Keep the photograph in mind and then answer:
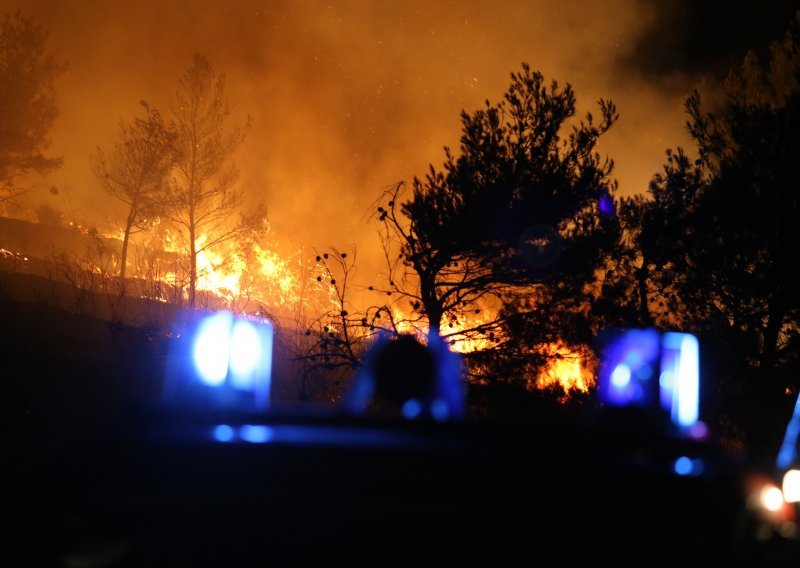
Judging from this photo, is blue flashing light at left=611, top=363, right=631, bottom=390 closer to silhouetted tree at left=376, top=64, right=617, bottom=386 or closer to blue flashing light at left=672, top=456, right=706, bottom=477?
blue flashing light at left=672, top=456, right=706, bottom=477

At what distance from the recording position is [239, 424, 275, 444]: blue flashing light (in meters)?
2.20

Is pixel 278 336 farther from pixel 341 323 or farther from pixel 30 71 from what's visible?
pixel 30 71

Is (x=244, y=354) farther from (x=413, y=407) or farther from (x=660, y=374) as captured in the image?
(x=660, y=374)

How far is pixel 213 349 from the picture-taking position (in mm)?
3041

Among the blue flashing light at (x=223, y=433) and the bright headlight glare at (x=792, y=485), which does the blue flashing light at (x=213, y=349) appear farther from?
the bright headlight glare at (x=792, y=485)

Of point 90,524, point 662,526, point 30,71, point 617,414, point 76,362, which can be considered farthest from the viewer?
point 30,71

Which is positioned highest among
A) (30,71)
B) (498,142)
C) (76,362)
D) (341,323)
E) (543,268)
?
(30,71)

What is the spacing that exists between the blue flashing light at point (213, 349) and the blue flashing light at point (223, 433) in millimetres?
640

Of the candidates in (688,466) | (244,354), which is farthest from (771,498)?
(244,354)

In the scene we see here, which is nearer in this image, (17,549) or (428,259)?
(17,549)

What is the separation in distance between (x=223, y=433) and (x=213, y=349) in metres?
0.82

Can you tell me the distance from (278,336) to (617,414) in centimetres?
1777

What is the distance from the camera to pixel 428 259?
47.7 ft

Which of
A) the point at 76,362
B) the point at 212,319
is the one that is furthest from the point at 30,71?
the point at 212,319
